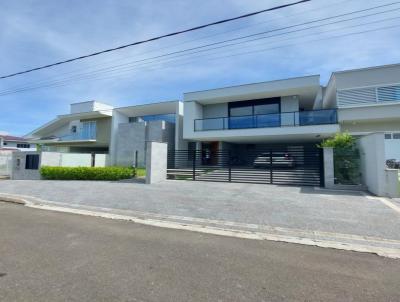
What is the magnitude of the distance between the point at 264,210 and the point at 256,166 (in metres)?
8.08

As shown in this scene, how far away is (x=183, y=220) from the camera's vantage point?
6.48 meters

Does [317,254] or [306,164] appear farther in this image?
[306,164]

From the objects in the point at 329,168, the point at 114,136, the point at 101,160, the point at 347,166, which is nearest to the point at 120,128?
the point at 114,136

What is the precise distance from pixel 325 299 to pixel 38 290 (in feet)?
11.2

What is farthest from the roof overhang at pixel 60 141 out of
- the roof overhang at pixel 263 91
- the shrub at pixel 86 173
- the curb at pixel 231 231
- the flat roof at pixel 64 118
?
the curb at pixel 231 231

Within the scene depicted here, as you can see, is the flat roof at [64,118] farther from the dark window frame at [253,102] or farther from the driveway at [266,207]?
the driveway at [266,207]

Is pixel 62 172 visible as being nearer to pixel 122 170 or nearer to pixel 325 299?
pixel 122 170

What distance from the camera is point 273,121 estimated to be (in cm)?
1667

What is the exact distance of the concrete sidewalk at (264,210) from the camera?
5.40m

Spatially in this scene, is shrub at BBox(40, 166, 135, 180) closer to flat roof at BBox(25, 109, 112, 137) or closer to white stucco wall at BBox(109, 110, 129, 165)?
Result: white stucco wall at BBox(109, 110, 129, 165)

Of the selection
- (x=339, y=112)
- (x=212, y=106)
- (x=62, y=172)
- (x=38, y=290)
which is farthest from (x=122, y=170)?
(x=339, y=112)

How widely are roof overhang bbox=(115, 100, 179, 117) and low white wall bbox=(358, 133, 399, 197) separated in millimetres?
15073

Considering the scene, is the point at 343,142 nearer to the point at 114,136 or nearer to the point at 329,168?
the point at 329,168

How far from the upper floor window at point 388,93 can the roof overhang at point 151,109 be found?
14487mm
